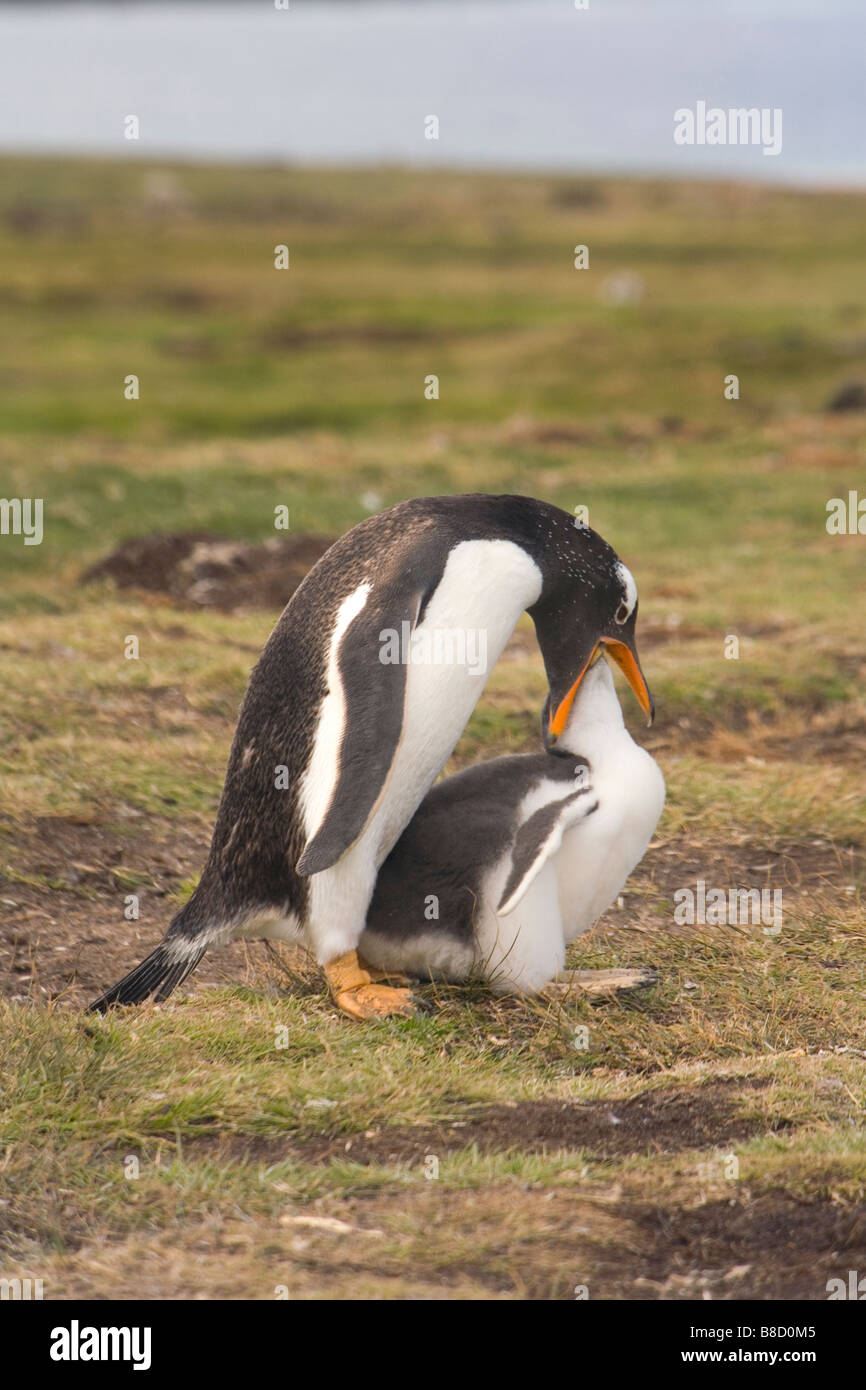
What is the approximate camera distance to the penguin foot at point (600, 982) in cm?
498

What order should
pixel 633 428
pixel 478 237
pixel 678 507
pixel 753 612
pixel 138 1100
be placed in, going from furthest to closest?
pixel 478 237 < pixel 633 428 < pixel 678 507 < pixel 753 612 < pixel 138 1100

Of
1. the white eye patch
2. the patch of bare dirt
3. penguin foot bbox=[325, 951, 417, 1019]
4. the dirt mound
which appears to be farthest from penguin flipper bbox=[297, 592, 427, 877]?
the dirt mound

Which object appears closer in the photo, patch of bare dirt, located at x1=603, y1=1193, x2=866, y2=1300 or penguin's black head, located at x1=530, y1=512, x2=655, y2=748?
patch of bare dirt, located at x1=603, y1=1193, x2=866, y2=1300

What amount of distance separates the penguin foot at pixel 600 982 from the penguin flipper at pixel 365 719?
91cm

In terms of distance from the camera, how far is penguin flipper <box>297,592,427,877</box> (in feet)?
14.8

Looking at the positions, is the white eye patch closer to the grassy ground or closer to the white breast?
the white breast

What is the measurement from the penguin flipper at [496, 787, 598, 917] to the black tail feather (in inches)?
37.8

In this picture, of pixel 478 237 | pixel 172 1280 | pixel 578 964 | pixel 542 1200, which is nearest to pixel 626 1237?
pixel 542 1200

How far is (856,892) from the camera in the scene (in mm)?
6176

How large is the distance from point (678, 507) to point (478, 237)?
4934 centimetres

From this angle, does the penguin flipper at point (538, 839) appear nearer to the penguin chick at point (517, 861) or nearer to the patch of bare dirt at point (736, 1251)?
the penguin chick at point (517, 861)

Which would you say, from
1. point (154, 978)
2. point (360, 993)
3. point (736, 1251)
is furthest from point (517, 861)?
point (736, 1251)

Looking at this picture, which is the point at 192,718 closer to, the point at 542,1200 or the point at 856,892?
the point at 856,892
